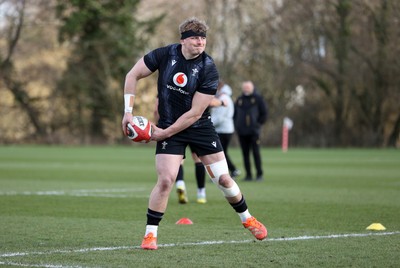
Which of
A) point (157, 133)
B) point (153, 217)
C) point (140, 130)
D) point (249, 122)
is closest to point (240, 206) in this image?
point (153, 217)

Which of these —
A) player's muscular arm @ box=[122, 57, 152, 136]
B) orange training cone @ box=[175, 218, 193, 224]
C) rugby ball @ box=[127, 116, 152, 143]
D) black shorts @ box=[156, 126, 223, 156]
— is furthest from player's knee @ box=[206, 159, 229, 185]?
orange training cone @ box=[175, 218, 193, 224]

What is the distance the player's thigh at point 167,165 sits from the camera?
27.6 ft

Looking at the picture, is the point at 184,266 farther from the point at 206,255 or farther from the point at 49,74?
the point at 49,74

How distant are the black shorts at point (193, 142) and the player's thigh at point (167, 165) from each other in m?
0.05

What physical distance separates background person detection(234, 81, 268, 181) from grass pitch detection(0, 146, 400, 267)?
1.84 feet

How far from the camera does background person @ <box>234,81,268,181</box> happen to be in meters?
19.8

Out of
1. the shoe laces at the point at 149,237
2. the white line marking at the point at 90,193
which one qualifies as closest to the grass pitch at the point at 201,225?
the white line marking at the point at 90,193

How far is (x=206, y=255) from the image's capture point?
7918 mm

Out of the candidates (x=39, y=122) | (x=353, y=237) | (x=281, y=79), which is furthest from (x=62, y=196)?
(x=39, y=122)

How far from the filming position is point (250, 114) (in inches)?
784

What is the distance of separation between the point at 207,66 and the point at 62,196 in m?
7.22

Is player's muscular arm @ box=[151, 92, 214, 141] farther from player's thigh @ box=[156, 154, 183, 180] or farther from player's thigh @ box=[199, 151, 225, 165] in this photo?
player's thigh @ box=[199, 151, 225, 165]

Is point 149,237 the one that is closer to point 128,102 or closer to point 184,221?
point 128,102

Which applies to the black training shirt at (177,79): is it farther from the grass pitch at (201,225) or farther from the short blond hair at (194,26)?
the grass pitch at (201,225)
